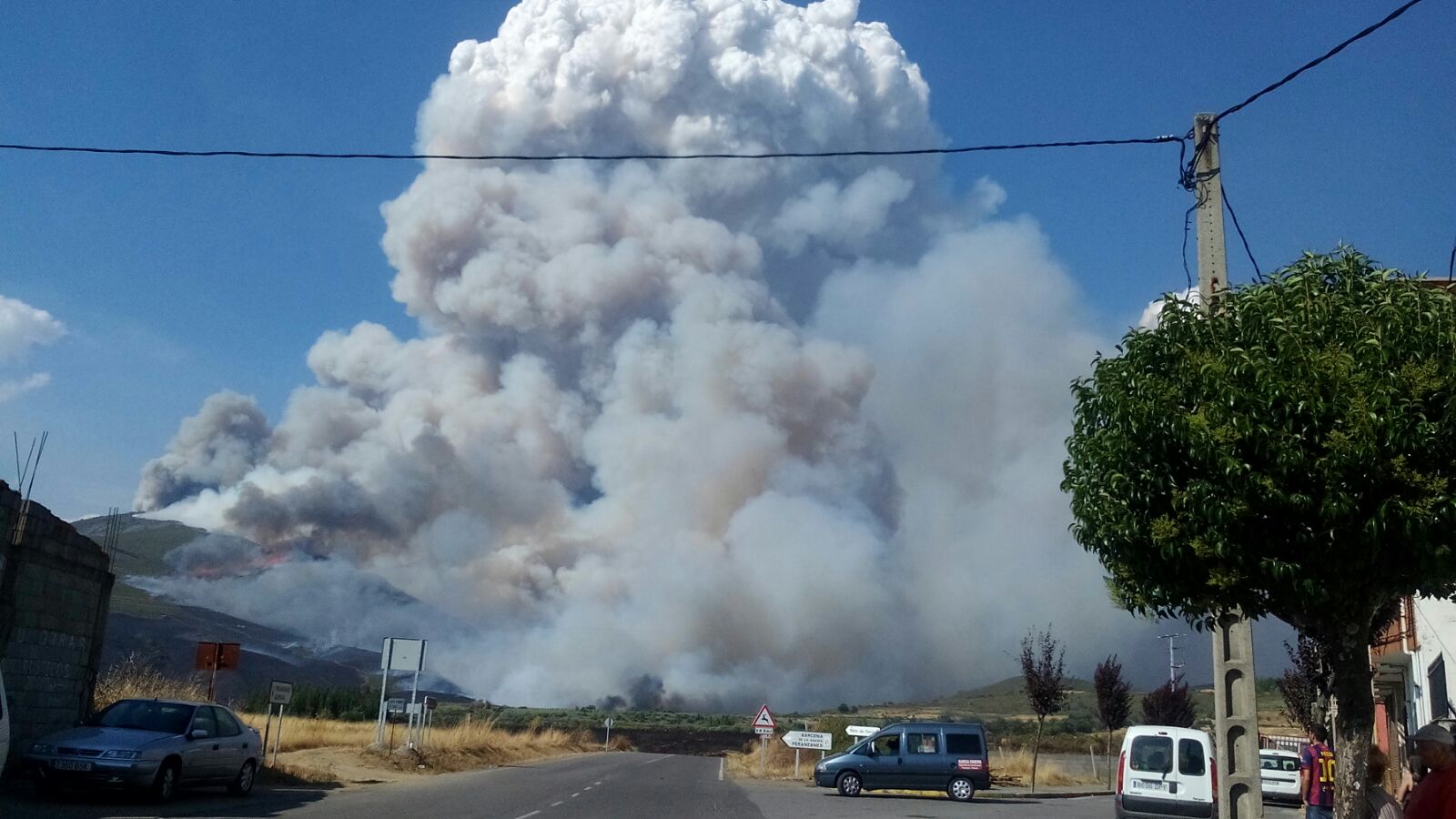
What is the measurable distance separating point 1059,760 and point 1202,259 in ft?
117

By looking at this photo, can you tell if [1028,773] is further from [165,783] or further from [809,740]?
[165,783]

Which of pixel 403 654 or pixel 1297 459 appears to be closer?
pixel 1297 459

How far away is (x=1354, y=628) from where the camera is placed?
7.32 m

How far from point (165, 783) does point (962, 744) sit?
1777 centimetres

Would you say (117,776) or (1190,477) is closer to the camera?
(1190,477)

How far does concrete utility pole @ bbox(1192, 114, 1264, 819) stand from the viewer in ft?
30.3

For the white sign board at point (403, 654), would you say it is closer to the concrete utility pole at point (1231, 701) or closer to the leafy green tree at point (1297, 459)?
the concrete utility pole at point (1231, 701)

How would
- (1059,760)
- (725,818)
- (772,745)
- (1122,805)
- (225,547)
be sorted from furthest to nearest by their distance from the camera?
(225,547) → (1059,760) → (772,745) → (1122,805) → (725,818)

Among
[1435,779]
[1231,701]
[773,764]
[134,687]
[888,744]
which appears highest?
[1231,701]

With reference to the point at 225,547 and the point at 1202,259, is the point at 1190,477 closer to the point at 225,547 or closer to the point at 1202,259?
the point at 1202,259

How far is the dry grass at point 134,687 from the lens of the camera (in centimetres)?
2017

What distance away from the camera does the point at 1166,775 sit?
1784cm

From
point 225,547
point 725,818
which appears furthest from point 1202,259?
point 225,547

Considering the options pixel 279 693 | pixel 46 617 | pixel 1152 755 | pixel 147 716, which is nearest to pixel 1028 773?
pixel 1152 755
